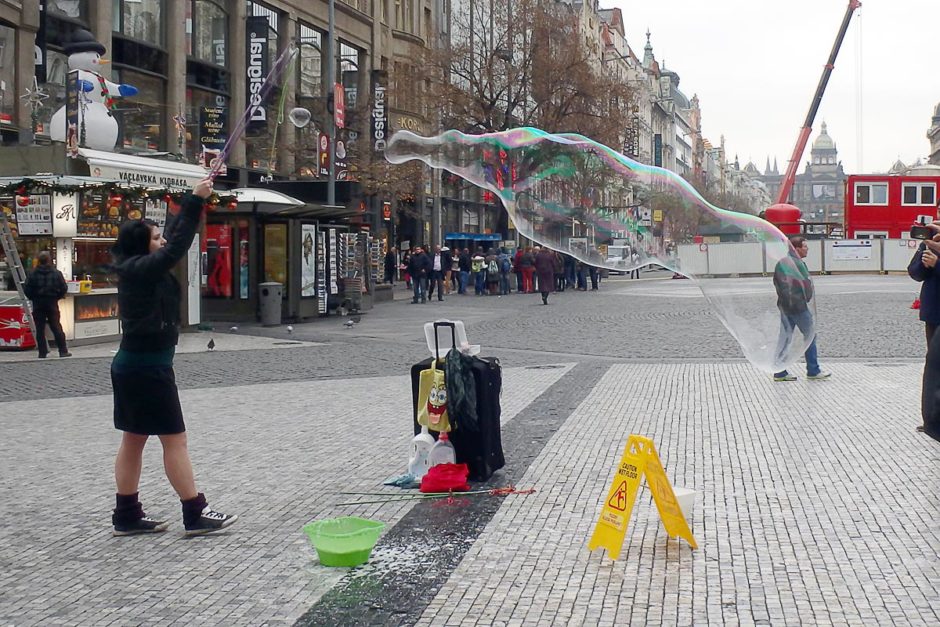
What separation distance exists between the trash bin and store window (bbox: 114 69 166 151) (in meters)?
8.03

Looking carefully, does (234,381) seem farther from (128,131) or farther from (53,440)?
(128,131)

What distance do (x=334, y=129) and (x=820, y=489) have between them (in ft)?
98.0

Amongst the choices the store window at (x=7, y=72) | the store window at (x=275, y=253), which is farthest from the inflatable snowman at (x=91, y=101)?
the store window at (x=275, y=253)

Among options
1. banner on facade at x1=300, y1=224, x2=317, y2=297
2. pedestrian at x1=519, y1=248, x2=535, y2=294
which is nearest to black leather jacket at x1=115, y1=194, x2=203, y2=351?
banner on facade at x1=300, y1=224, x2=317, y2=297

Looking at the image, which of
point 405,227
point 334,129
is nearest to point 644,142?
point 405,227

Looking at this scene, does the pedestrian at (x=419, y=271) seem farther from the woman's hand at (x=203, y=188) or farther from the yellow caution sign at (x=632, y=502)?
the yellow caution sign at (x=632, y=502)

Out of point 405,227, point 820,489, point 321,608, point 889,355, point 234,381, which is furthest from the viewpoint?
point 405,227

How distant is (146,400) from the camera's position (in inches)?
238

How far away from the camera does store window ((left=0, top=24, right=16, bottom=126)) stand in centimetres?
2407

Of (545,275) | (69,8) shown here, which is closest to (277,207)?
(69,8)

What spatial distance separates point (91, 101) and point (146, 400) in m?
15.2

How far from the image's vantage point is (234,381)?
548 inches

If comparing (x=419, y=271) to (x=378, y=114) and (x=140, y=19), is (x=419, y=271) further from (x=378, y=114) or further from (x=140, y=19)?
(x=140, y=19)

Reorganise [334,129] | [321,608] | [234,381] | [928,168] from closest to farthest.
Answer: [321,608], [234,381], [334,129], [928,168]
